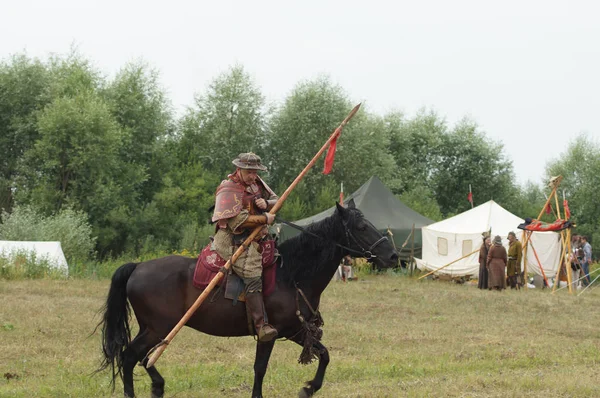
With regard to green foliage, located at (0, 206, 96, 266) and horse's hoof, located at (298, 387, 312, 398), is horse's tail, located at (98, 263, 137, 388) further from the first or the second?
green foliage, located at (0, 206, 96, 266)

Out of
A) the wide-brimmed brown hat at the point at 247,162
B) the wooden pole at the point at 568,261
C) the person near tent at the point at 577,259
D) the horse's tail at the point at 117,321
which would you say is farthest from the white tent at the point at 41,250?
the wide-brimmed brown hat at the point at 247,162

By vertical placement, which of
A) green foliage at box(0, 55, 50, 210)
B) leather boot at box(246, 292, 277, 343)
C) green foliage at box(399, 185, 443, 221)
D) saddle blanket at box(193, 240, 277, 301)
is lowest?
leather boot at box(246, 292, 277, 343)

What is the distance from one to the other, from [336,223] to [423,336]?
18.0ft

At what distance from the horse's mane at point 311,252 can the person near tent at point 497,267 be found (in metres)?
16.4

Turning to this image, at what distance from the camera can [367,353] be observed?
1112 cm

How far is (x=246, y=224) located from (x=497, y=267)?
17.3 meters

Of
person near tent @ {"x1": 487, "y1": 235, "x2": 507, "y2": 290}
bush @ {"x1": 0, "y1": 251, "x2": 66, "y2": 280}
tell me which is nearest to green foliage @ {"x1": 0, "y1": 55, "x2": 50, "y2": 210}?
bush @ {"x1": 0, "y1": 251, "x2": 66, "y2": 280}

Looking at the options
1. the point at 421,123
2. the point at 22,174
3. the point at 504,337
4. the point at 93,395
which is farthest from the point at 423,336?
the point at 421,123

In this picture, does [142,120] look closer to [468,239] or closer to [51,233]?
[51,233]

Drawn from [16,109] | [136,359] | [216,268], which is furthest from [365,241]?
[16,109]

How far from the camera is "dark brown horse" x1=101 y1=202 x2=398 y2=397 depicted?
7.77 m

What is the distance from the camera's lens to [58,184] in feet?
138

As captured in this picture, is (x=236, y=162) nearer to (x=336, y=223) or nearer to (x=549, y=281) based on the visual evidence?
(x=336, y=223)

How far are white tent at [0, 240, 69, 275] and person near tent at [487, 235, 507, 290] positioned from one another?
13144mm
